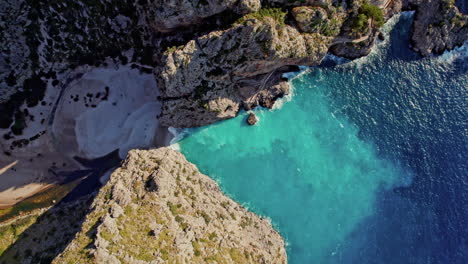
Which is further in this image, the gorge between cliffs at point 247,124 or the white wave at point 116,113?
the white wave at point 116,113

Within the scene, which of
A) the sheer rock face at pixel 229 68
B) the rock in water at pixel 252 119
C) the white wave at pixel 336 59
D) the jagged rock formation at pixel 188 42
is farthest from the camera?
the white wave at pixel 336 59

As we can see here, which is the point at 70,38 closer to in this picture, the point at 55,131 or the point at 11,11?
the point at 11,11

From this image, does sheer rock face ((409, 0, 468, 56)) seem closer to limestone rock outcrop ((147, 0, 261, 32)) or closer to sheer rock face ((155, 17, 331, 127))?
sheer rock face ((155, 17, 331, 127))

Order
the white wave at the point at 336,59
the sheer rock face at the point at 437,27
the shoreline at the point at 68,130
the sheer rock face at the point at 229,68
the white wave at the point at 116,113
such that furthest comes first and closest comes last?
the white wave at the point at 336,59 < the sheer rock face at the point at 437,27 < the white wave at the point at 116,113 < the shoreline at the point at 68,130 < the sheer rock face at the point at 229,68

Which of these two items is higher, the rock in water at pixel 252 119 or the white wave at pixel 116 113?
the white wave at pixel 116 113

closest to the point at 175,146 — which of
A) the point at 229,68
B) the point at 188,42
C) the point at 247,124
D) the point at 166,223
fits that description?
the point at 247,124

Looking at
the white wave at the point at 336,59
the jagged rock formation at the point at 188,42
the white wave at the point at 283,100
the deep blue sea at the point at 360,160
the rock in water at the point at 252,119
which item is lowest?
the deep blue sea at the point at 360,160

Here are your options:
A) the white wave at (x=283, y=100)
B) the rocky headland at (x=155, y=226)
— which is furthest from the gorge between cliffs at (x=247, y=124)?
the rocky headland at (x=155, y=226)

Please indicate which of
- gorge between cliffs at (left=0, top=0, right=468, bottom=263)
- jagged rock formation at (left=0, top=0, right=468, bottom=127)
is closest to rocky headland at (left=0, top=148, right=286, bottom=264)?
gorge between cliffs at (left=0, top=0, right=468, bottom=263)

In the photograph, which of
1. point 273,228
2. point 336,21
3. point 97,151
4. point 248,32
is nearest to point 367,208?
point 273,228

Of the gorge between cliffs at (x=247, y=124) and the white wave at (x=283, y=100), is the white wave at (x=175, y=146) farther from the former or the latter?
the white wave at (x=283, y=100)
